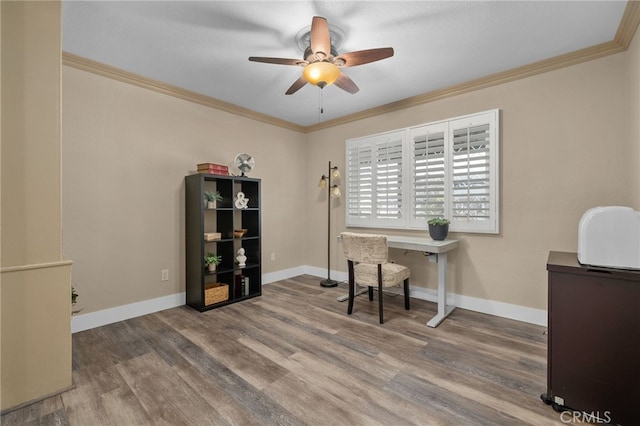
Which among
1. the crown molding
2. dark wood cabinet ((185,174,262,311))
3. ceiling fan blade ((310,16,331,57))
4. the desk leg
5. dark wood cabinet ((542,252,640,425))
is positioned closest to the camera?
dark wood cabinet ((542,252,640,425))

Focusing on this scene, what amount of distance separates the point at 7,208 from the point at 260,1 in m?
2.06

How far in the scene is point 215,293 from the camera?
3.34 meters

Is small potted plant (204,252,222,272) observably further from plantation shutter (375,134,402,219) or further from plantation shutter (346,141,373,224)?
plantation shutter (375,134,402,219)

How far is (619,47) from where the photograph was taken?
2.39m

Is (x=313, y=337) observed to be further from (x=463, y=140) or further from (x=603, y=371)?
(x=463, y=140)

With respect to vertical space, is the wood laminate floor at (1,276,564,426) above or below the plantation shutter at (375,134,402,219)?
below

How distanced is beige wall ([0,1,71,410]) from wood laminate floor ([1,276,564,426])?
0.81 ft

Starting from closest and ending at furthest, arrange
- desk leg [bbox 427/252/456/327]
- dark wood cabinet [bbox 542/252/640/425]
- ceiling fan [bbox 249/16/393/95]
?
1. dark wood cabinet [bbox 542/252/640/425]
2. ceiling fan [bbox 249/16/393/95]
3. desk leg [bbox 427/252/456/327]

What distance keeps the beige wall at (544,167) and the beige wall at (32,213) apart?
11.8ft

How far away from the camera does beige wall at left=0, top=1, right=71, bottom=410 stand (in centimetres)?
167

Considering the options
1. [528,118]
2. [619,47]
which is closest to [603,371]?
[528,118]

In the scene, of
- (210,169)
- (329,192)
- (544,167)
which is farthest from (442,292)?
(210,169)

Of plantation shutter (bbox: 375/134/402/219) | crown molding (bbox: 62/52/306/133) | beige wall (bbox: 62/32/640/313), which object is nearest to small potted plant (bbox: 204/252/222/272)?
beige wall (bbox: 62/32/640/313)

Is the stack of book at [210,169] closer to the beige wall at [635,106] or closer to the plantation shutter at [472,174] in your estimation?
the plantation shutter at [472,174]
